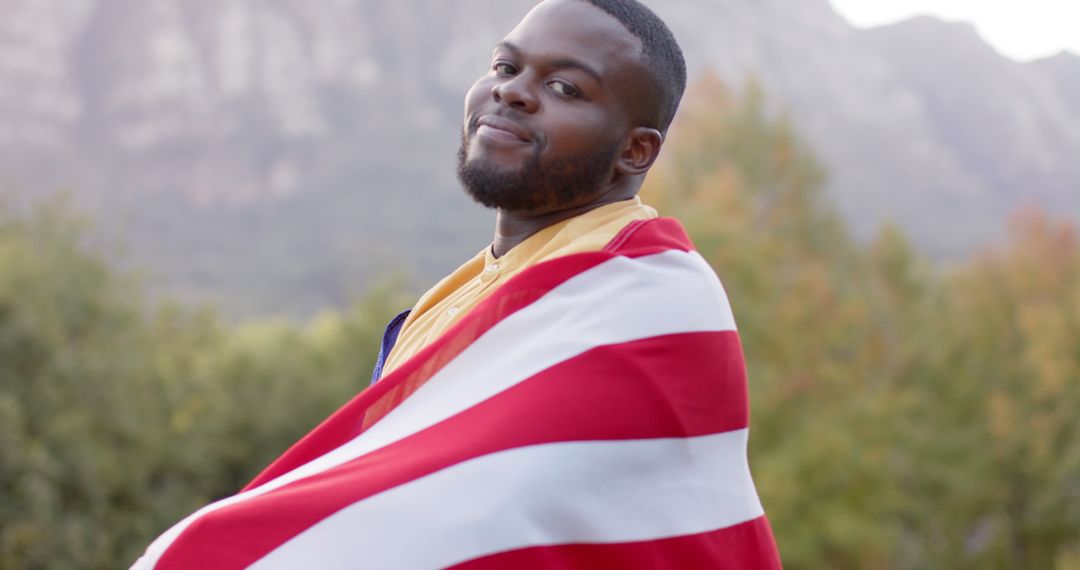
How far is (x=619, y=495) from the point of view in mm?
1841

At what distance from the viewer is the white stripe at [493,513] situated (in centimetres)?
173

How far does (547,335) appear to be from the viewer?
1.88 metres

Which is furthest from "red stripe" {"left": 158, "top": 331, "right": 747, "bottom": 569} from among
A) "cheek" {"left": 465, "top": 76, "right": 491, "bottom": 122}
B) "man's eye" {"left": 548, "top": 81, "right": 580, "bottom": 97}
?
"cheek" {"left": 465, "top": 76, "right": 491, "bottom": 122}

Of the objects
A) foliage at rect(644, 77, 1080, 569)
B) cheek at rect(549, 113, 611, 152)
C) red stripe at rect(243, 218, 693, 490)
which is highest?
cheek at rect(549, 113, 611, 152)

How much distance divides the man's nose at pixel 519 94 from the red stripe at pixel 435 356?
1.06ft

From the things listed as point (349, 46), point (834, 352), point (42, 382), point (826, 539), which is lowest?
point (826, 539)

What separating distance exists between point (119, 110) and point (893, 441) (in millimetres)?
90269

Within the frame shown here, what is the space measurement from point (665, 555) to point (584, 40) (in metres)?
0.93

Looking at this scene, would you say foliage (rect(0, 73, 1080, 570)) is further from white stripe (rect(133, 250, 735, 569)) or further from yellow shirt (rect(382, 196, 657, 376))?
white stripe (rect(133, 250, 735, 569))

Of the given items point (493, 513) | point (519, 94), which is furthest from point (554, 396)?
point (519, 94)

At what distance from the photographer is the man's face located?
6.91 ft

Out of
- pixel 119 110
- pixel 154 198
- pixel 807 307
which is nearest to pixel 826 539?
pixel 807 307

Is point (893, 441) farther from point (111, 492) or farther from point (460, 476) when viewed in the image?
point (460, 476)

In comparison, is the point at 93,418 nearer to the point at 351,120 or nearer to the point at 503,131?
the point at 503,131
